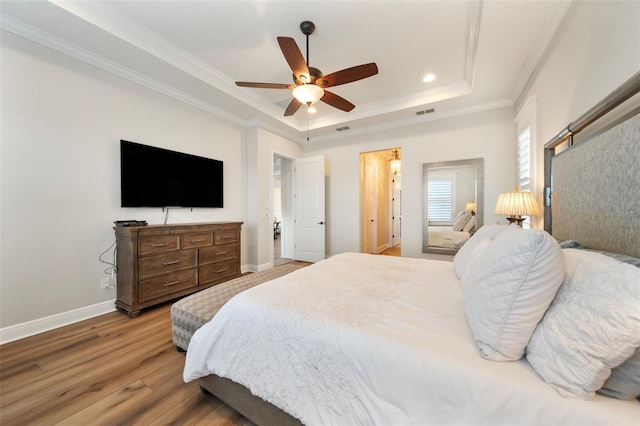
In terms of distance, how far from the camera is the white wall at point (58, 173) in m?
2.06

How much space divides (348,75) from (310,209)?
3032mm

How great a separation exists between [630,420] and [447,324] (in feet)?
1.62

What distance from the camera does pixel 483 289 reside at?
91cm

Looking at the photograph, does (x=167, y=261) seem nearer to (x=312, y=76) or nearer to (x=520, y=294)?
(x=312, y=76)

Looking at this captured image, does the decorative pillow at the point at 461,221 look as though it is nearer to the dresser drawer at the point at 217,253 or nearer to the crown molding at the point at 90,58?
the dresser drawer at the point at 217,253

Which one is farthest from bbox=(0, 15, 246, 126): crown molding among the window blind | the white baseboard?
the window blind

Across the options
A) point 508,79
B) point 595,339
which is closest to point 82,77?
point 595,339

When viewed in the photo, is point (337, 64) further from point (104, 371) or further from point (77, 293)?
point (77, 293)

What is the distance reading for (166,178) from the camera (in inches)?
122

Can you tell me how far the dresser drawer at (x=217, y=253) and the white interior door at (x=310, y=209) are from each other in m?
1.74

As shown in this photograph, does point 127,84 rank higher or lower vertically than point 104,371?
higher

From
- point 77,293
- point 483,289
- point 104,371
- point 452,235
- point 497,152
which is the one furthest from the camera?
point 452,235

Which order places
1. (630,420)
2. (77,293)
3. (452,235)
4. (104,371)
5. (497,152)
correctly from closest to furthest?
(630,420), (104,371), (77,293), (497,152), (452,235)

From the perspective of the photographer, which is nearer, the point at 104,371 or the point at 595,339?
the point at 595,339
